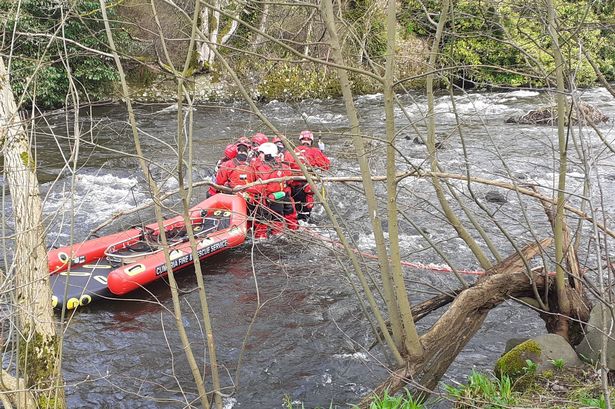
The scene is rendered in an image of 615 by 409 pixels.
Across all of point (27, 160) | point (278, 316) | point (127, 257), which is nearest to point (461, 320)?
point (278, 316)

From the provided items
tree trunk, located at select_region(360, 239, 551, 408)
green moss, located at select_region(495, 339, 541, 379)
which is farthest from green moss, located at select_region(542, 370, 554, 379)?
tree trunk, located at select_region(360, 239, 551, 408)

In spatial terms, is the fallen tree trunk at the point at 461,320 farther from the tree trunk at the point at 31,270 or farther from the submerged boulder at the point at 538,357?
the tree trunk at the point at 31,270

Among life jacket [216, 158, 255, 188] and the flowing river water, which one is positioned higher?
life jacket [216, 158, 255, 188]

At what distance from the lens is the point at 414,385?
3.95 meters

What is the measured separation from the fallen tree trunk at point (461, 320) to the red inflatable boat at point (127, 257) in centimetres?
267

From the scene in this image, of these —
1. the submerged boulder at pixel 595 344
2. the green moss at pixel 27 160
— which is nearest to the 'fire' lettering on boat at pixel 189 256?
the green moss at pixel 27 160

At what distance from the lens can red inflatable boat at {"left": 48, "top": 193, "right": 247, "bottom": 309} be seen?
21.9 feet

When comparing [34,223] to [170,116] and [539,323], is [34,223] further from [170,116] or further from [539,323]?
[170,116]

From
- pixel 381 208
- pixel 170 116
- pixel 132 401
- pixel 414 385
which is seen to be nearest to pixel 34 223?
pixel 132 401

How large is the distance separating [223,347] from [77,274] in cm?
215

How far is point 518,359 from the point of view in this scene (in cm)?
447

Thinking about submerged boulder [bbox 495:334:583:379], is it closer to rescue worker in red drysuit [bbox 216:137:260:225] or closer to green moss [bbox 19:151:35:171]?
green moss [bbox 19:151:35:171]

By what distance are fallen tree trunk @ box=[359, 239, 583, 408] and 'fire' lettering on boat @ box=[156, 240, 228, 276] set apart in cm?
375

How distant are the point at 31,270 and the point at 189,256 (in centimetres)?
362
